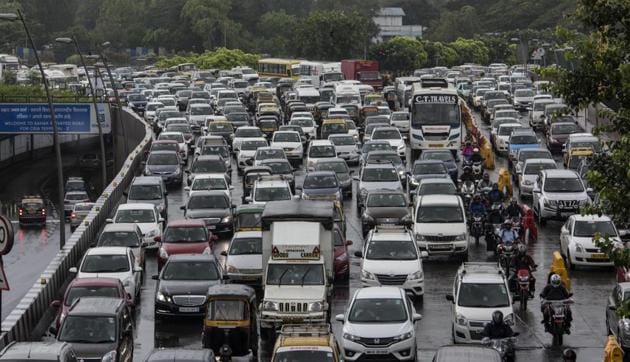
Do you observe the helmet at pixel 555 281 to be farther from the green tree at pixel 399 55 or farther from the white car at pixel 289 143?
the green tree at pixel 399 55

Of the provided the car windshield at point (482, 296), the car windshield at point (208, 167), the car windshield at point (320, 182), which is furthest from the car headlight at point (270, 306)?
the car windshield at point (208, 167)

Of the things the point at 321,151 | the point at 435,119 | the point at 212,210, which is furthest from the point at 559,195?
the point at 435,119

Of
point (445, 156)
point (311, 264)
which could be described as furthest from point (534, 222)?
point (311, 264)

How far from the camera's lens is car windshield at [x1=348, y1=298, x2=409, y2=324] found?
98.2ft

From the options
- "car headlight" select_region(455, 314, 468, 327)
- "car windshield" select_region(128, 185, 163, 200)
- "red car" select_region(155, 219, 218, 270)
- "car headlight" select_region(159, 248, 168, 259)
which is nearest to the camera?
"car headlight" select_region(455, 314, 468, 327)

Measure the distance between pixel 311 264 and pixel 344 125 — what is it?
37.0m

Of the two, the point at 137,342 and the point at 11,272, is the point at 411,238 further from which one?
the point at 11,272

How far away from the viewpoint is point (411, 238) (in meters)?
37.2

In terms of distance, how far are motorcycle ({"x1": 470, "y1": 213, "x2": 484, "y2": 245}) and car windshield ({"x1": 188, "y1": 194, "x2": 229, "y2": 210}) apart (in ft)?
26.4

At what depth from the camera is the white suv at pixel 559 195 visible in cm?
4712

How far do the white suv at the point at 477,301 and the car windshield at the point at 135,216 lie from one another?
15.1 m

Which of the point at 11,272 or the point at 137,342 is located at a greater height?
the point at 137,342

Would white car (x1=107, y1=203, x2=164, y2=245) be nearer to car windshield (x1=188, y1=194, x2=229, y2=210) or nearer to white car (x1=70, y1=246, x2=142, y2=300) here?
car windshield (x1=188, y1=194, x2=229, y2=210)

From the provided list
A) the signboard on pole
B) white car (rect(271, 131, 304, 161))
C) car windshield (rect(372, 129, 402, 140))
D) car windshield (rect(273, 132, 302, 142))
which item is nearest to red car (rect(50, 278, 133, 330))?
white car (rect(271, 131, 304, 161))
